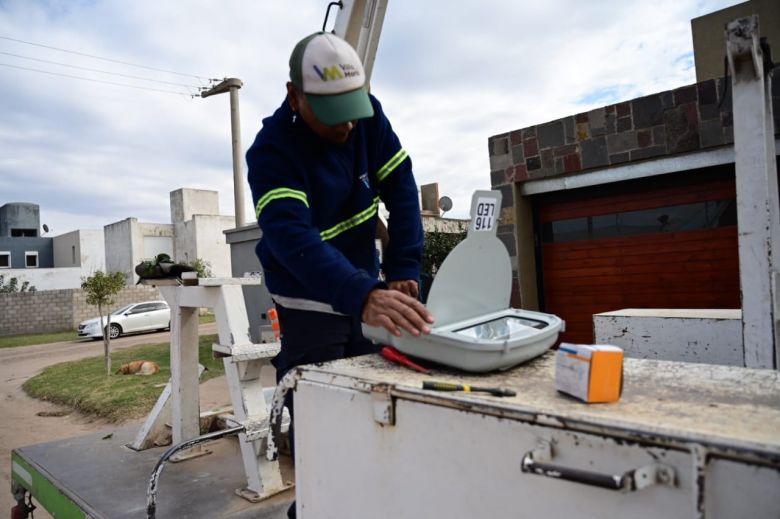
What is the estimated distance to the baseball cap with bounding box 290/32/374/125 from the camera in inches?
62.6

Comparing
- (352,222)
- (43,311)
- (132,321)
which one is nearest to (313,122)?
(352,222)

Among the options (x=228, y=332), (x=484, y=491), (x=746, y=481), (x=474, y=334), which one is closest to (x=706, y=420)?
(x=746, y=481)

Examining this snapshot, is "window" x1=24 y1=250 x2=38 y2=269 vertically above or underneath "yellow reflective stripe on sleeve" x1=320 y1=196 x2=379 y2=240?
above

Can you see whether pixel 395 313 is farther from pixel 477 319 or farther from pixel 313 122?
pixel 313 122

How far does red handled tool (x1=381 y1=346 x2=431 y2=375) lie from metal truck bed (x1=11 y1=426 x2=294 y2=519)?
971mm

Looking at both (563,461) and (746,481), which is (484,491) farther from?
(746,481)

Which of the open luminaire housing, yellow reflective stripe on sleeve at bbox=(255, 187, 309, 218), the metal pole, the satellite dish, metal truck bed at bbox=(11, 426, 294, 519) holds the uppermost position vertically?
the metal pole

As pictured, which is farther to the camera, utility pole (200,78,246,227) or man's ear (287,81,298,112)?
utility pole (200,78,246,227)

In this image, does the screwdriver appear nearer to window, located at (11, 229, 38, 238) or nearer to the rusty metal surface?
the rusty metal surface

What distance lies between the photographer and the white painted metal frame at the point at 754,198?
2.08 metres

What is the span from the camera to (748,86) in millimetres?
2203

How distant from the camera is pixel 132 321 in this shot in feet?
65.7

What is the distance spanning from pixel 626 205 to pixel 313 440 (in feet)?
20.8

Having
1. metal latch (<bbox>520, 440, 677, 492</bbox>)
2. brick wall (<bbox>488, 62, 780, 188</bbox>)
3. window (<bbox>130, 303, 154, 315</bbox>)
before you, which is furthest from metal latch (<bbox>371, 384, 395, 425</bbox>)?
window (<bbox>130, 303, 154, 315</bbox>)
